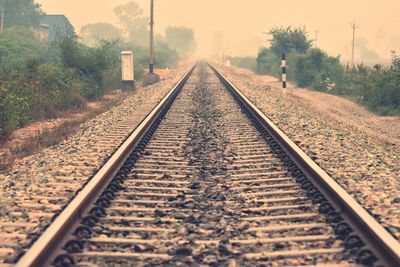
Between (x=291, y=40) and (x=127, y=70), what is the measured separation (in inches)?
776

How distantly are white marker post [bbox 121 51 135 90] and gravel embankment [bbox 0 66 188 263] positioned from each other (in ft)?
30.3

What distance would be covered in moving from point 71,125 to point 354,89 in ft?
39.7

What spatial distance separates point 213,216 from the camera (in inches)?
171

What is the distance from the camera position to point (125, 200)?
473 cm

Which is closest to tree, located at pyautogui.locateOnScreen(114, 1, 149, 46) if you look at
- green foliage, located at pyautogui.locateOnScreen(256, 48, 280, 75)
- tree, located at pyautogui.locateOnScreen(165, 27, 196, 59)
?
tree, located at pyautogui.locateOnScreen(165, 27, 196, 59)

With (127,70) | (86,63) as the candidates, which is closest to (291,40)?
(127,70)

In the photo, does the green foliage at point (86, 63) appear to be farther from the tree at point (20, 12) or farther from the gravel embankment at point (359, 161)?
the tree at point (20, 12)

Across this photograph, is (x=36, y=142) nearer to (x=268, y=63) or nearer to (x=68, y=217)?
(x=68, y=217)

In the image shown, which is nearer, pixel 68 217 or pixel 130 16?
pixel 68 217

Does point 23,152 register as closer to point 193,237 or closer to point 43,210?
point 43,210

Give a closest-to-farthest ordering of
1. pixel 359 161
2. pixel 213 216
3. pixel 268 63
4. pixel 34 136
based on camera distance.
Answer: pixel 213 216 < pixel 359 161 < pixel 34 136 < pixel 268 63

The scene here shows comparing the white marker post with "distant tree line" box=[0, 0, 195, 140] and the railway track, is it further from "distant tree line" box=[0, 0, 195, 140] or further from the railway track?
the railway track

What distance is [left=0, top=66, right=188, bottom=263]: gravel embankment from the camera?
3.95 m

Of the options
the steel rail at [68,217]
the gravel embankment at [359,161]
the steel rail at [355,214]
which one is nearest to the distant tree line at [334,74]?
the gravel embankment at [359,161]
